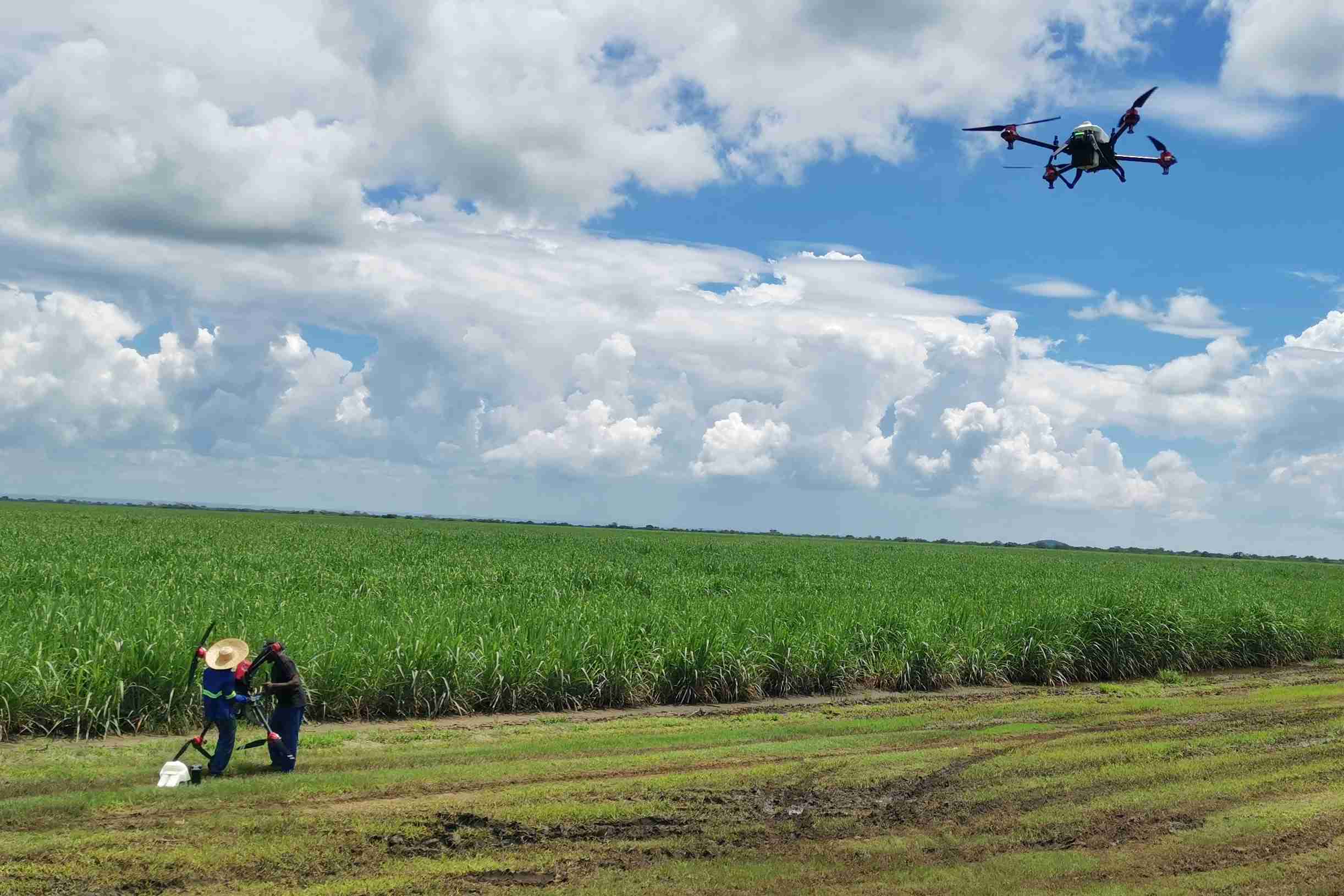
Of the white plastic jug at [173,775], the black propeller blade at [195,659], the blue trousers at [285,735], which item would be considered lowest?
the white plastic jug at [173,775]

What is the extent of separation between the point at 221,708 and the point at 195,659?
3.04ft

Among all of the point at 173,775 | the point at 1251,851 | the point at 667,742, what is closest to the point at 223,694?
the point at 173,775

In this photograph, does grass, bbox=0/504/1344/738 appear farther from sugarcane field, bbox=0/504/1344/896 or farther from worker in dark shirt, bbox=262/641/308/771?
worker in dark shirt, bbox=262/641/308/771

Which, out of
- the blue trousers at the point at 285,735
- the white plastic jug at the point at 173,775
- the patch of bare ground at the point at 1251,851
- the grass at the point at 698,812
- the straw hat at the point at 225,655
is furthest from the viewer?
the blue trousers at the point at 285,735

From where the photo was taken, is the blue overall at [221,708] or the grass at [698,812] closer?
the grass at [698,812]

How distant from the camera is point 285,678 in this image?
10.5m

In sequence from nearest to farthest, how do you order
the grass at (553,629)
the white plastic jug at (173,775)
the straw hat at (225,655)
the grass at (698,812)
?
the grass at (698,812)
the white plastic jug at (173,775)
the straw hat at (225,655)
the grass at (553,629)

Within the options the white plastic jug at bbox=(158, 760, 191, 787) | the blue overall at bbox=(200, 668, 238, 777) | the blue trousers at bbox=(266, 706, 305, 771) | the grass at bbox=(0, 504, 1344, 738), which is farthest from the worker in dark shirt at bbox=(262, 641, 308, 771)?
the grass at bbox=(0, 504, 1344, 738)

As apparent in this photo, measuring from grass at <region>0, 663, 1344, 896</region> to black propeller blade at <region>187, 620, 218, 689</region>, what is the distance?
89 cm

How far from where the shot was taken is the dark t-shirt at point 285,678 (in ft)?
34.4

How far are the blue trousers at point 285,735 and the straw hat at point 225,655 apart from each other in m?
0.79

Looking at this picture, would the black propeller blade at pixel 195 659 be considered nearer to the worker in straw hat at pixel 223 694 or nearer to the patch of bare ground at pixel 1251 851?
the worker in straw hat at pixel 223 694

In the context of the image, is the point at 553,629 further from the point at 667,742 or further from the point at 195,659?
the point at 195,659

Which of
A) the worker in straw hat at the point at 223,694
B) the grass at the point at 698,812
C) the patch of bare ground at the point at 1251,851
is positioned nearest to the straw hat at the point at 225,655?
the worker in straw hat at the point at 223,694
